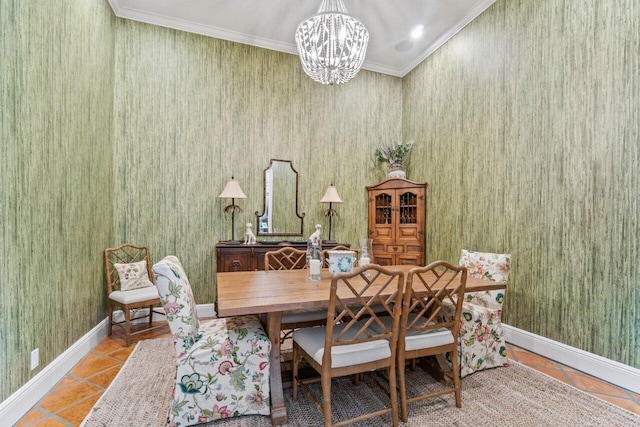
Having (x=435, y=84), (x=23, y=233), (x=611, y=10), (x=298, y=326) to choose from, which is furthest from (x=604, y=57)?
(x=23, y=233)

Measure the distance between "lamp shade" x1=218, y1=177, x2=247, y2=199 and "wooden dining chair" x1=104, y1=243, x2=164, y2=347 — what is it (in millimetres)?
1068

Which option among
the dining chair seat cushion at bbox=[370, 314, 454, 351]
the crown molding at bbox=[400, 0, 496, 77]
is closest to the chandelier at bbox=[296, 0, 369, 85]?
the crown molding at bbox=[400, 0, 496, 77]

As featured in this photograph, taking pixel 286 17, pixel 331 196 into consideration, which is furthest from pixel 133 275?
pixel 286 17

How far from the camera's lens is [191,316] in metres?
1.90

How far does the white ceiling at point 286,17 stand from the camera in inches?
141

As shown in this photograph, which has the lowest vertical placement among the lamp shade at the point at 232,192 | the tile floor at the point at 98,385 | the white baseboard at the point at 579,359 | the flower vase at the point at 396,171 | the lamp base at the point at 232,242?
the tile floor at the point at 98,385

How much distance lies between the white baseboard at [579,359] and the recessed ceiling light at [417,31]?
358 cm

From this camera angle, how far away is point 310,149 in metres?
4.53

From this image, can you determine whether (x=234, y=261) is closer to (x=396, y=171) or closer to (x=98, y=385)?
(x=98, y=385)

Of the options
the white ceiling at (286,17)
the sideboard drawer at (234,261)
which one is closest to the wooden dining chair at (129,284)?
the sideboard drawer at (234,261)

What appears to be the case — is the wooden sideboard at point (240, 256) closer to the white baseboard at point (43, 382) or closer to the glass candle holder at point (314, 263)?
the white baseboard at point (43, 382)

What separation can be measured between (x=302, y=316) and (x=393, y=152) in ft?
9.95

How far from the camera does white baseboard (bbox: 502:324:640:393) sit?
2324 mm

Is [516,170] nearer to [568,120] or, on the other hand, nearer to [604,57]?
[568,120]
